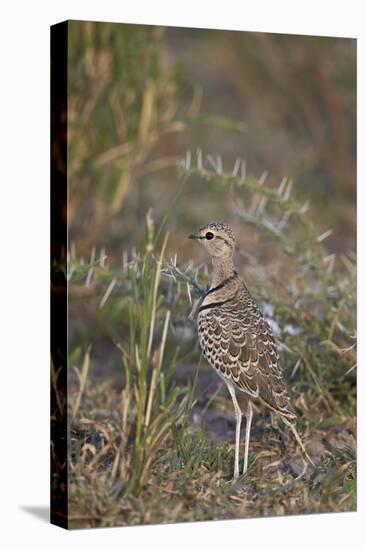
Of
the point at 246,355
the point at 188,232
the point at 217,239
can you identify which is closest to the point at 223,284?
the point at 217,239

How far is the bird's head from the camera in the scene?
203 inches

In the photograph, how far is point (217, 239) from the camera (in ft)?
16.9

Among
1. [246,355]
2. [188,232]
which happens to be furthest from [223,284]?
[188,232]

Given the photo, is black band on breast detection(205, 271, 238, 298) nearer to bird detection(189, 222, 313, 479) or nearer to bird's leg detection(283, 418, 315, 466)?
bird detection(189, 222, 313, 479)

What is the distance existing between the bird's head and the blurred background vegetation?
0.50ft

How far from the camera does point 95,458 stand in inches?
189

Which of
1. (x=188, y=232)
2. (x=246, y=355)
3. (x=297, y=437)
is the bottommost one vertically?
(x=297, y=437)

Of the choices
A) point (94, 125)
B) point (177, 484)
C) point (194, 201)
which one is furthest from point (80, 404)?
point (194, 201)

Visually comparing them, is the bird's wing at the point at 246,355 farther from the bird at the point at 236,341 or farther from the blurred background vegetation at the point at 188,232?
the blurred background vegetation at the point at 188,232

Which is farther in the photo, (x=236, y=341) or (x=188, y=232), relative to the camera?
(x=188, y=232)

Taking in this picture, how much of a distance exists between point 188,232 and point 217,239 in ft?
8.09

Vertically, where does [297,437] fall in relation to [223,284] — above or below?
below

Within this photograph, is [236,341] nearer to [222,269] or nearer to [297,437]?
[222,269]

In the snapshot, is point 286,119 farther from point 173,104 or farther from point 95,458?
point 95,458
